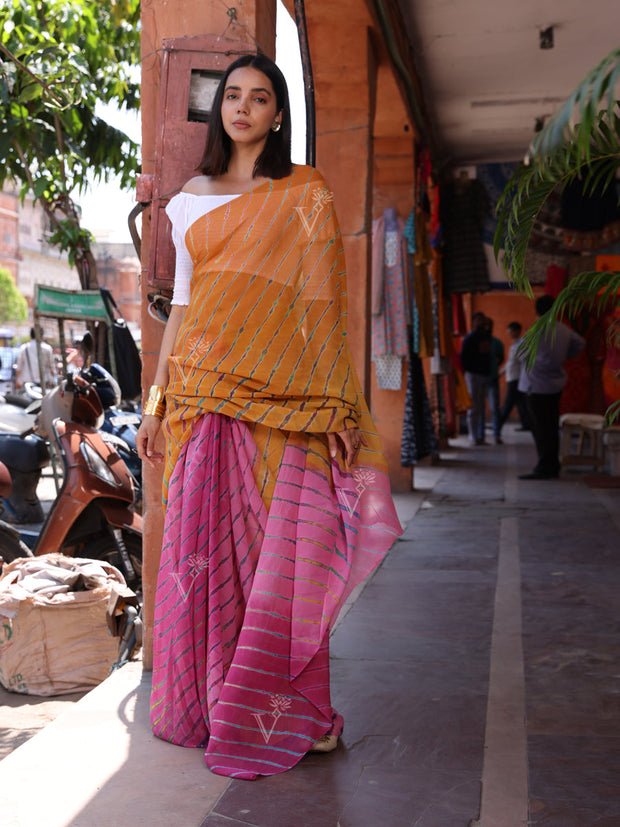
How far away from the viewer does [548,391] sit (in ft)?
27.6

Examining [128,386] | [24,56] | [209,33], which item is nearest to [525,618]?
[209,33]

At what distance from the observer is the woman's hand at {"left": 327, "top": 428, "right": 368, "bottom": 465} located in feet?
8.04

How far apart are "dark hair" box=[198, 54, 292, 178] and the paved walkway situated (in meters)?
1.58

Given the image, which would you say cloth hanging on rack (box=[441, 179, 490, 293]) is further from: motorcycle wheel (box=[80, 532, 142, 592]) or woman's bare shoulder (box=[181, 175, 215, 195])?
woman's bare shoulder (box=[181, 175, 215, 195])

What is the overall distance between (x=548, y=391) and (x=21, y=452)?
16.0ft

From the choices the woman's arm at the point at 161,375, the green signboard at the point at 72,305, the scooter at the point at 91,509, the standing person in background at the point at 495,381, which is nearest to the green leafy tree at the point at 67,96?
the green signboard at the point at 72,305

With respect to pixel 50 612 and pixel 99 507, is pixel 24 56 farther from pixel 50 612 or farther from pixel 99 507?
pixel 50 612

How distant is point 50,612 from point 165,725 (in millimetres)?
1215

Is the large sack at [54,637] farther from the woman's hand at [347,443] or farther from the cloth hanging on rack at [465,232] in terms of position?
the cloth hanging on rack at [465,232]

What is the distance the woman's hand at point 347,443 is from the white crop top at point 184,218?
0.59m

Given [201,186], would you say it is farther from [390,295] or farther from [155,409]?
[390,295]

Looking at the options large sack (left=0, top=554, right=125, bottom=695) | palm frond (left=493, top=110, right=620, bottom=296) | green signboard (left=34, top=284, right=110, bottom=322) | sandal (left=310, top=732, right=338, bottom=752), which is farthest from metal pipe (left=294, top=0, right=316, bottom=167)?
green signboard (left=34, top=284, right=110, bottom=322)

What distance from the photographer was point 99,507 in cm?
430

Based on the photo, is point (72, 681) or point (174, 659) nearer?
point (174, 659)
